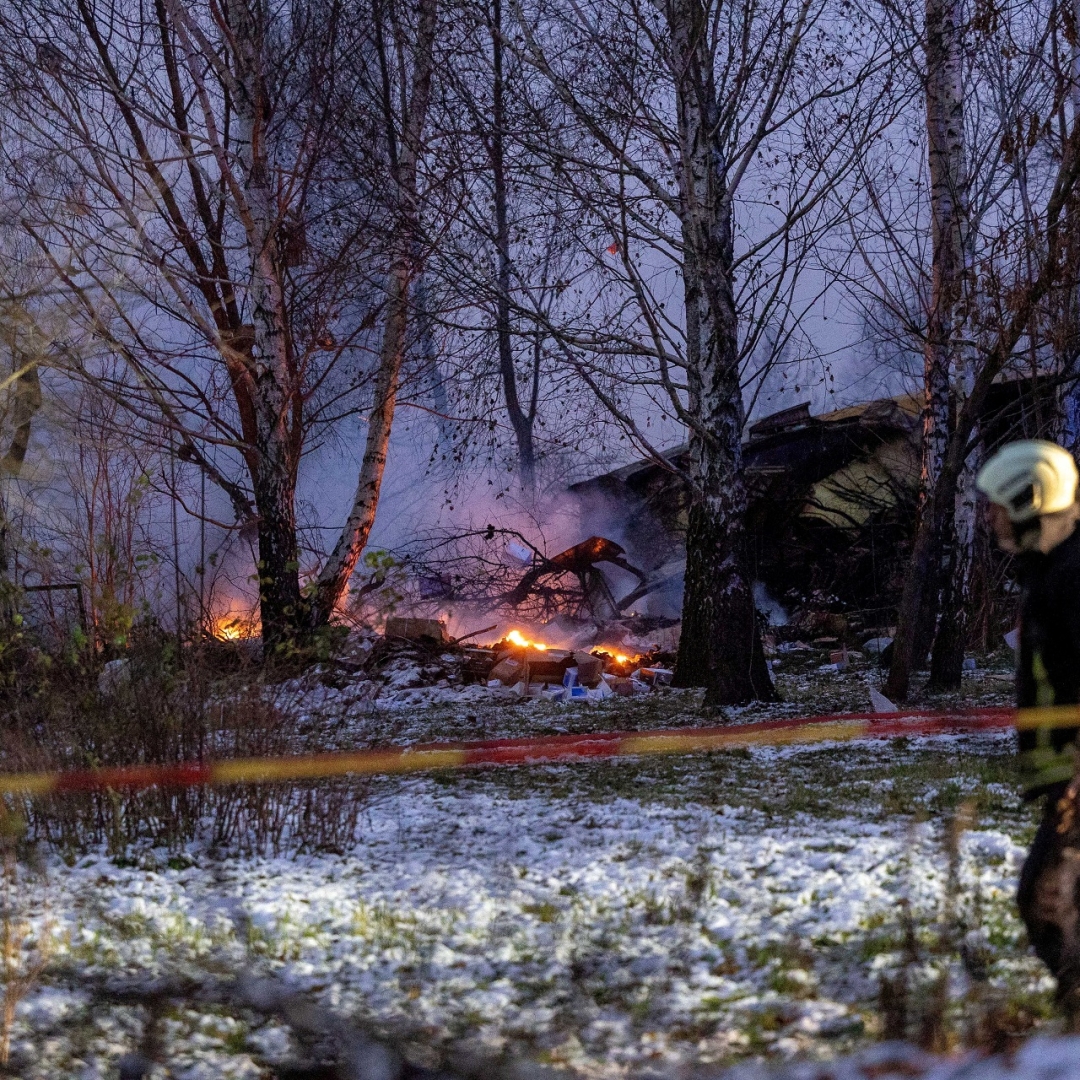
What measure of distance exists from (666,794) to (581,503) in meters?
11.8

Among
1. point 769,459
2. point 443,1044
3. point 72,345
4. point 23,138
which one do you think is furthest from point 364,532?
point 443,1044

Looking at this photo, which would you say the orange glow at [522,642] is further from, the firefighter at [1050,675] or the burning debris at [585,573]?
the firefighter at [1050,675]

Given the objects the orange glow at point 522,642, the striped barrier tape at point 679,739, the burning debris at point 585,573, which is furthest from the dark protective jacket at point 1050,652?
the burning debris at point 585,573

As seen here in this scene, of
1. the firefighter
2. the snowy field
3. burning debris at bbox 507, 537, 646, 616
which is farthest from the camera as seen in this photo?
burning debris at bbox 507, 537, 646, 616

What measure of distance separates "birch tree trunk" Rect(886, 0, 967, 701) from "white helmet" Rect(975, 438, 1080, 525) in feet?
20.4

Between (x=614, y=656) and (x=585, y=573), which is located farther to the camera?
(x=585, y=573)

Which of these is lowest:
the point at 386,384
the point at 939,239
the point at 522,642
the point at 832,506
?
the point at 522,642

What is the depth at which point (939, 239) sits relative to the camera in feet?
33.3

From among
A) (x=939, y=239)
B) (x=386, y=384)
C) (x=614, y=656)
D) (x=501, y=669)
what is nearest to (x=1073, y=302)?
(x=939, y=239)

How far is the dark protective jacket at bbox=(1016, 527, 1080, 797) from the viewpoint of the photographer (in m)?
3.24

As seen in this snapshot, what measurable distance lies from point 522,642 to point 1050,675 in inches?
377

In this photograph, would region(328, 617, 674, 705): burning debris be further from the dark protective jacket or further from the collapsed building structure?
the dark protective jacket

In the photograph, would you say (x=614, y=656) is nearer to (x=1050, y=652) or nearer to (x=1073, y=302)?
(x=1073, y=302)

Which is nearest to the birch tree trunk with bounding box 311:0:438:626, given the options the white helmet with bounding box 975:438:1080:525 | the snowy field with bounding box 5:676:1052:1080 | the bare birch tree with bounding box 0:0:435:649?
the bare birch tree with bounding box 0:0:435:649
